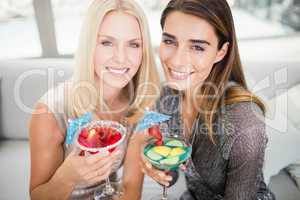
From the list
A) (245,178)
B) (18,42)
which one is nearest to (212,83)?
(245,178)

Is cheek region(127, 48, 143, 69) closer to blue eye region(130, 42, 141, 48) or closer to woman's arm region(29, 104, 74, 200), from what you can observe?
blue eye region(130, 42, 141, 48)

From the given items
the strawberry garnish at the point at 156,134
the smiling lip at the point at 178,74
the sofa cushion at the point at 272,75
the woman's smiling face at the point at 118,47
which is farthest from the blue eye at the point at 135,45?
the sofa cushion at the point at 272,75

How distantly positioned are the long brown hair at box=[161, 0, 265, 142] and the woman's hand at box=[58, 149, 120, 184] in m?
0.28

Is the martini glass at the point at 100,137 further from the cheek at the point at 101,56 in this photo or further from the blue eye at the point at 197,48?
the blue eye at the point at 197,48

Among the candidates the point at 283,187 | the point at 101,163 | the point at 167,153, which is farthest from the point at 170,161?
the point at 283,187

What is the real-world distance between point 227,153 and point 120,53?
38 cm

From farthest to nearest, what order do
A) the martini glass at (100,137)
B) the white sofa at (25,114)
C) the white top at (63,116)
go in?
the white sofa at (25,114) → the white top at (63,116) → the martini glass at (100,137)

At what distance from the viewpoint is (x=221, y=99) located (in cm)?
84

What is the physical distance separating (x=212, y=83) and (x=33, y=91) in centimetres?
52

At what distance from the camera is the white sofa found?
94 centimetres

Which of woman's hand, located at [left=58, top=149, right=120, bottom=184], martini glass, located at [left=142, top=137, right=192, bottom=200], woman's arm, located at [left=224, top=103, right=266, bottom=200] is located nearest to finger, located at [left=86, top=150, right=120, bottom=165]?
woman's hand, located at [left=58, top=149, right=120, bottom=184]

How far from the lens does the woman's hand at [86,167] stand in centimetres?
76

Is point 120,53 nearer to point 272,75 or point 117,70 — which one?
point 117,70

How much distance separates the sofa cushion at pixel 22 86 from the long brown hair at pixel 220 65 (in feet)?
1.22
